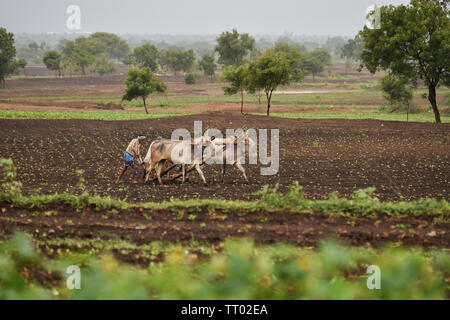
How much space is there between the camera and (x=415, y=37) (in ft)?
97.8

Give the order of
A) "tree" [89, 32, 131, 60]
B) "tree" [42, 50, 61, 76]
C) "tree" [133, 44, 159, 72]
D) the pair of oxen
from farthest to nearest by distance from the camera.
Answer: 1. "tree" [89, 32, 131, 60]
2. "tree" [133, 44, 159, 72]
3. "tree" [42, 50, 61, 76]
4. the pair of oxen

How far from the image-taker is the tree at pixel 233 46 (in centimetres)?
9514

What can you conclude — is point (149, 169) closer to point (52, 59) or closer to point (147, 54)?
point (52, 59)

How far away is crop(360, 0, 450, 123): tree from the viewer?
29.1 metres

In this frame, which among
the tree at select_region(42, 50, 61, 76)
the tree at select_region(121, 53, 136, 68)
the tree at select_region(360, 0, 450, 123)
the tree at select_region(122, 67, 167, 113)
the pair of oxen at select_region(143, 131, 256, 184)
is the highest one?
the tree at select_region(121, 53, 136, 68)

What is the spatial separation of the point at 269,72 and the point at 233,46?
6160 centimetres

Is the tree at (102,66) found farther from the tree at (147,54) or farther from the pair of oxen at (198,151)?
the pair of oxen at (198,151)

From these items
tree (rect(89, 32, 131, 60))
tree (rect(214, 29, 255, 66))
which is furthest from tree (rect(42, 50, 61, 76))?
tree (rect(89, 32, 131, 60))

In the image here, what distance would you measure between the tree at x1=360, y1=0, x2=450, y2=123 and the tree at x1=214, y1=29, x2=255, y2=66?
65.3 metres

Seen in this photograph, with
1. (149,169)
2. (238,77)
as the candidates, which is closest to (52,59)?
(238,77)

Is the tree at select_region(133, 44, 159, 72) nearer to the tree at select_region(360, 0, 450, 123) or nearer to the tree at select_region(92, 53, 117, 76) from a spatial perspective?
the tree at select_region(92, 53, 117, 76)

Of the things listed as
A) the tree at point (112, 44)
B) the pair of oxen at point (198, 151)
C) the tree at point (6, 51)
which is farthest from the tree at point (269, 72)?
the tree at point (112, 44)

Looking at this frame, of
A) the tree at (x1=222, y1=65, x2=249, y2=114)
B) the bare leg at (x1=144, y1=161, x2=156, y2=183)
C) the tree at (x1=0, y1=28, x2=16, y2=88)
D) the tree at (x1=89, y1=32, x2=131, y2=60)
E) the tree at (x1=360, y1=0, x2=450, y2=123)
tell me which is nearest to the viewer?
the bare leg at (x1=144, y1=161, x2=156, y2=183)

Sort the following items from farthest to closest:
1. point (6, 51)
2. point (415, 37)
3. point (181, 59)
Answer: point (181, 59) → point (6, 51) → point (415, 37)
